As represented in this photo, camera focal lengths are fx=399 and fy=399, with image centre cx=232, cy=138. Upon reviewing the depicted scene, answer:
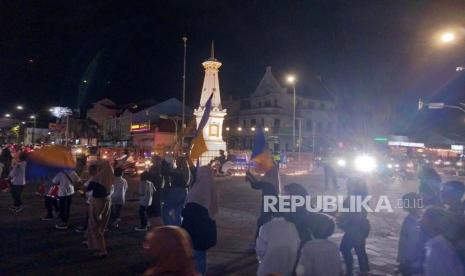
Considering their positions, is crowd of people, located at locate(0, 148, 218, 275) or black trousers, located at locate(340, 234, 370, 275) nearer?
crowd of people, located at locate(0, 148, 218, 275)

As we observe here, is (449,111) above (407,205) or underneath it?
above

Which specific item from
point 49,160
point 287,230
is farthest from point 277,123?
point 287,230

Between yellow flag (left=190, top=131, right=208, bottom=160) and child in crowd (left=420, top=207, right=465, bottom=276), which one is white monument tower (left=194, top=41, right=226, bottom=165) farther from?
child in crowd (left=420, top=207, right=465, bottom=276)

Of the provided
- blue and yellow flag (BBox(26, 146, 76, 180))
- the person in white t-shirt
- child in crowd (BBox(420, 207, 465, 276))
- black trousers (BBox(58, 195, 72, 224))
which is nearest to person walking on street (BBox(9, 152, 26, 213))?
the person in white t-shirt

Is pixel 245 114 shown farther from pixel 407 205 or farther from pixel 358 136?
pixel 407 205

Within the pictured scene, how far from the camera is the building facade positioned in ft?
188

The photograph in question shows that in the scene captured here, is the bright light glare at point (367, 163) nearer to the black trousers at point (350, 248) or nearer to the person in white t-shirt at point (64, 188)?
the person in white t-shirt at point (64, 188)

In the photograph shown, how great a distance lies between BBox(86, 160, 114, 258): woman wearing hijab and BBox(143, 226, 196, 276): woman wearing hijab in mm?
5466

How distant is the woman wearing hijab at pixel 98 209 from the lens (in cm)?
767

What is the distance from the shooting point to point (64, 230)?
9.83 m

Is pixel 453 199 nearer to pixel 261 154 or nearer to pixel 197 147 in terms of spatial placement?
pixel 261 154

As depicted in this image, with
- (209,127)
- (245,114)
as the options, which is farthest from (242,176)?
(245,114)

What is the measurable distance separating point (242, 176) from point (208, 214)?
22808mm

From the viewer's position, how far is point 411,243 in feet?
17.5
